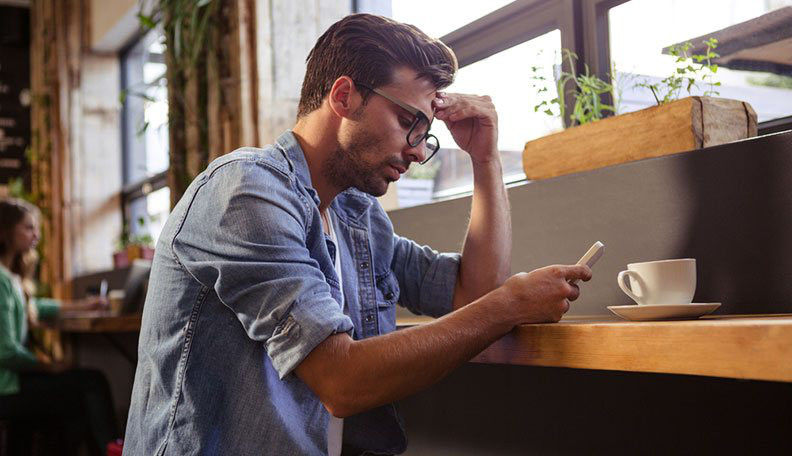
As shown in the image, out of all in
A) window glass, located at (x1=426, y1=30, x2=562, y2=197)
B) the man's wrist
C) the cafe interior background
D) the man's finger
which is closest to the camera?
the man's finger

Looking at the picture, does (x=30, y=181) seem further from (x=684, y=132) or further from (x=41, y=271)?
(x=684, y=132)

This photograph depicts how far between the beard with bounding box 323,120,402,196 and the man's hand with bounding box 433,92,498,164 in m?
0.25

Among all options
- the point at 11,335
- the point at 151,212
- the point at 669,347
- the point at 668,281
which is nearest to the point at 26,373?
the point at 11,335

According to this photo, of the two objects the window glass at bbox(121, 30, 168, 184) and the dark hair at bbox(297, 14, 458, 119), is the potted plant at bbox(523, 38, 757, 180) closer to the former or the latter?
the dark hair at bbox(297, 14, 458, 119)

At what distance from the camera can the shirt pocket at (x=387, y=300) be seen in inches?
65.6

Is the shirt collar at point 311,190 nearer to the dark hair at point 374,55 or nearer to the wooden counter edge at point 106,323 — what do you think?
the dark hair at point 374,55

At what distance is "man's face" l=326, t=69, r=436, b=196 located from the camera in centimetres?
153

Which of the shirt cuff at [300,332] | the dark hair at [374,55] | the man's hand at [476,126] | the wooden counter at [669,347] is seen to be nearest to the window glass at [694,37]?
the man's hand at [476,126]

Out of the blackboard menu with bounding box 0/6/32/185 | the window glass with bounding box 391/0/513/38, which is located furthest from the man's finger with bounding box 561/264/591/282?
the blackboard menu with bounding box 0/6/32/185

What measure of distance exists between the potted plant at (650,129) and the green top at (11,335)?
8.39 feet

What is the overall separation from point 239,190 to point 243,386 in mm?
319

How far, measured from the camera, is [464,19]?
2711mm

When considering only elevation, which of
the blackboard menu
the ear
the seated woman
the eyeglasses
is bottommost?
the seated woman

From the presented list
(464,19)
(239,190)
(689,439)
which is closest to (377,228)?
(239,190)
